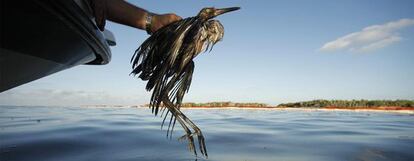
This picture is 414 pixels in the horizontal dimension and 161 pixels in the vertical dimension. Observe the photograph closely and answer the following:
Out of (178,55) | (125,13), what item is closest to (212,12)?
(178,55)

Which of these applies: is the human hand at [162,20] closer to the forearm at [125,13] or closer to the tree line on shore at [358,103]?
the forearm at [125,13]

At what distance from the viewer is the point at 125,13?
7.29 ft

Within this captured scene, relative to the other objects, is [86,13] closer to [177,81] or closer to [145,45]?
[145,45]

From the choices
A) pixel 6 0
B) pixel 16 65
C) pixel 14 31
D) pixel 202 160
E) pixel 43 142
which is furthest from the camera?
pixel 43 142

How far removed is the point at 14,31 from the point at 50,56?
0.74 metres

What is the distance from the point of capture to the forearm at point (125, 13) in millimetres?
2188

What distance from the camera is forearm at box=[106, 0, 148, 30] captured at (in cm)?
219

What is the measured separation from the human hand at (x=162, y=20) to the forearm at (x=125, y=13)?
8 cm

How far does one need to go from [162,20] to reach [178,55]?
36cm

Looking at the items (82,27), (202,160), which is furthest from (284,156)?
(82,27)

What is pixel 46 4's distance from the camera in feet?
6.03

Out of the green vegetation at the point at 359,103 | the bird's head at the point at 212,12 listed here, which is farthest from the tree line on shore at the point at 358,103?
the bird's head at the point at 212,12

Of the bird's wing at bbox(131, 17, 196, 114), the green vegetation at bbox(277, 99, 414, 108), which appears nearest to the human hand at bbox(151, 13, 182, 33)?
the bird's wing at bbox(131, 17, 196, 114)

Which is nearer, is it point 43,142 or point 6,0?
point 6,0
